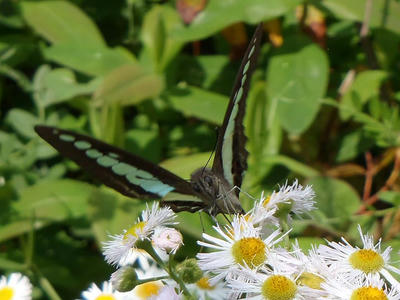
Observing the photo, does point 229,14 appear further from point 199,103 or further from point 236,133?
point 236,133

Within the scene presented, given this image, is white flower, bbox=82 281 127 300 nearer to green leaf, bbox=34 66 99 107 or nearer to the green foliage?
the green foliage

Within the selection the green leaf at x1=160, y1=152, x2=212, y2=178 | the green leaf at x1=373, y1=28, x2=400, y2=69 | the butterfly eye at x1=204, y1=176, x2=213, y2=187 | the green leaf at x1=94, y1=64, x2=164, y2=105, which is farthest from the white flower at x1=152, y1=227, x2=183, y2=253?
the green leaf at x1=373, y1=28, x2=400, y2=69

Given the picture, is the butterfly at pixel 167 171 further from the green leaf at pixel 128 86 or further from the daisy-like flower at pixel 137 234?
the green leaf at pixel 128 86

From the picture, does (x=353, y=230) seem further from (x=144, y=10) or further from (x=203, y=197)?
(x=144, y=10)

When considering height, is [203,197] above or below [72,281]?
above

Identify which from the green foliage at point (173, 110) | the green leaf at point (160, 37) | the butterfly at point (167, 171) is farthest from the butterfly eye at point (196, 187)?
the green leaf at point (160, 37)

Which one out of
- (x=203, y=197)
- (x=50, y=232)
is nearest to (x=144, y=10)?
(x=50, y=232)
